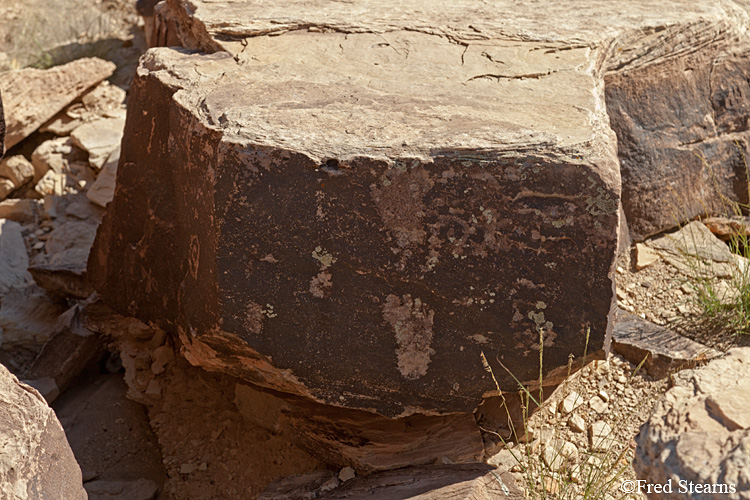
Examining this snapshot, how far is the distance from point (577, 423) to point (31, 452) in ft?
5.75

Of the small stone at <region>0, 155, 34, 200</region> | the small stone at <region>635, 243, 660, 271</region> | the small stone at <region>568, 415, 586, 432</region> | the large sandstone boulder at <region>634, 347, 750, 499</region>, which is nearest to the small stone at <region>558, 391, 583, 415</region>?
the small stone at <region>568, 415, 586, 432</region>

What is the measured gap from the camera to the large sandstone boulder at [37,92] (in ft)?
13.4

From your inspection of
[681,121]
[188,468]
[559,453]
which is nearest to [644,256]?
[681,121]

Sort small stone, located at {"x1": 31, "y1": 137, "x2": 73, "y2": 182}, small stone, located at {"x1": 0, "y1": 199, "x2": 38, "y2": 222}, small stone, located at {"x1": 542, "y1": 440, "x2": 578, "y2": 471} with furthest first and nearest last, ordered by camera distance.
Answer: small stone, located at {"x1": 31, "y1": 137, "x2": 73, "y2": 182}
small stone, located at {"x1": 0, "y1": 199, "x2": 38, "y2": 222}
small stone, located at {"x1": 542, "y1": 440, "x2": 578, "y2": 471}

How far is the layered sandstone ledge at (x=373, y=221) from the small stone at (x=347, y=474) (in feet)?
0.90

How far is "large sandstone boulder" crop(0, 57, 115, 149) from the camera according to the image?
4.07m

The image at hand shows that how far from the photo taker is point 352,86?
2.36 meters

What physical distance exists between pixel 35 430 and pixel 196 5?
1.87 metres

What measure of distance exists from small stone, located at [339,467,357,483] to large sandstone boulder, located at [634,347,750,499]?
102 centimetres

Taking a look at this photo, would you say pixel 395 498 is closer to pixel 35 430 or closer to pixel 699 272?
pixel 35 430

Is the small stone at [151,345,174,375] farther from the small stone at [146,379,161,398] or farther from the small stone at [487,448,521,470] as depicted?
the small stone at [487,448,521,470]

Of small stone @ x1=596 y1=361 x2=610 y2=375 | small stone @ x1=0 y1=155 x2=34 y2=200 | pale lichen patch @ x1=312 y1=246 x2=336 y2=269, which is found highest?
pale lichen patch @ x1=312 y1=246 x2=336 y2=269

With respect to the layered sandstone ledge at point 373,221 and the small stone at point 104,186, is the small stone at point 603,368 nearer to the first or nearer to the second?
the layered sandstone ledge at point 373,221

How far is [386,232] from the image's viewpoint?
6.42 ft
